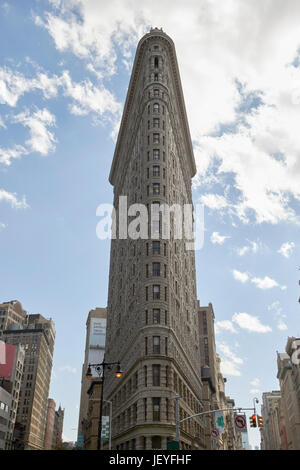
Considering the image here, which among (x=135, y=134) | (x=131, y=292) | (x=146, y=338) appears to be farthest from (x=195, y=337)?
(x=135, y=134)

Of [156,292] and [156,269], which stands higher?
[156,269]

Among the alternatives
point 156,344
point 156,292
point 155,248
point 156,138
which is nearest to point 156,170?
point 156,138

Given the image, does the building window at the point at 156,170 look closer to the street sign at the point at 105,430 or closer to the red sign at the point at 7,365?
the street sign at the point at 105,430

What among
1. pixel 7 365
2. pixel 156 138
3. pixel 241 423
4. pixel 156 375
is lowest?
pixel 241 423

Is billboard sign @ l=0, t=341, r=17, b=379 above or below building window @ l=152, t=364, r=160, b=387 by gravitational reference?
above

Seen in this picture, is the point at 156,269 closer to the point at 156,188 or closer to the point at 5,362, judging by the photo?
the point at 156,188

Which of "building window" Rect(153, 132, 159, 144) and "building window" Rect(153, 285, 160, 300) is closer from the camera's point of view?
"building window" Rect(153, 285, 160, 300)

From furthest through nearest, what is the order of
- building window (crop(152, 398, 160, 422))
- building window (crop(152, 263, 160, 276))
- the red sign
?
1. the red sign
2. building window (crop(152, 263, 160, 276))
3. building window (crop(152, 398, 160, 422))

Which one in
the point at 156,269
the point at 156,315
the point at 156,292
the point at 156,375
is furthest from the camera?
the point at 156,269

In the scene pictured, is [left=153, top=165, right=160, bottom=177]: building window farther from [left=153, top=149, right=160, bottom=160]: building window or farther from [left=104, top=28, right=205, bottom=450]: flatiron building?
[left=153, top=149, right=160, bottom=160]: building window

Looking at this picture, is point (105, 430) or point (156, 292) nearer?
point (105, 430)

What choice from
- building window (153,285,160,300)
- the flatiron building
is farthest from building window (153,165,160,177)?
building window (153,285,160,300)
